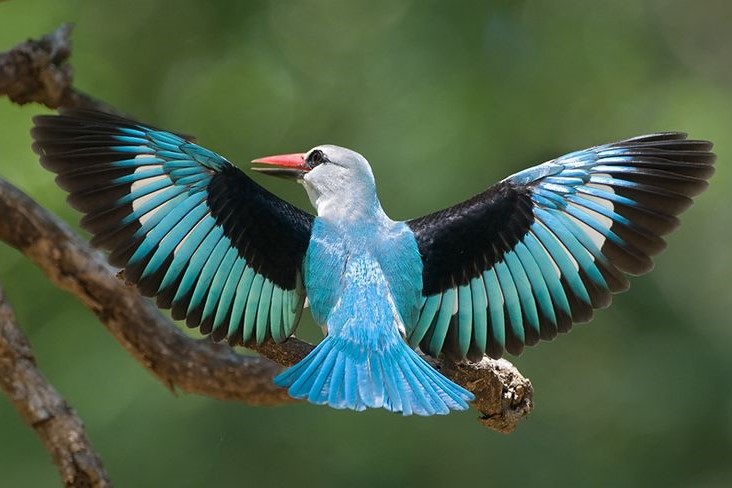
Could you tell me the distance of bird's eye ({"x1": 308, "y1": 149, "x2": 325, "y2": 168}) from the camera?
16.5 ft

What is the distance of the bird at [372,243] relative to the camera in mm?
4332

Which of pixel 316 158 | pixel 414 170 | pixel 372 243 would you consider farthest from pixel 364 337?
pixel 414 170

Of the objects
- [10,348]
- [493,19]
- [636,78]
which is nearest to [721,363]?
[636,78]

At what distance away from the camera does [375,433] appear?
8102 mm

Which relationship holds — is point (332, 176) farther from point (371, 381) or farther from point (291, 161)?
point (371, 381)

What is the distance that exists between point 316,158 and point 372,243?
2.05ft

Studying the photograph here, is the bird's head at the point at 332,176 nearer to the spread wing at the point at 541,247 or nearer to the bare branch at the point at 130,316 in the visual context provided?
the spread wing at the point at 541,247

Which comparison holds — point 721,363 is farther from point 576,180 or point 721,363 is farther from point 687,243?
point 576,180

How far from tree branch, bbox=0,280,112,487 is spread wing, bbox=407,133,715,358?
51.0 inches

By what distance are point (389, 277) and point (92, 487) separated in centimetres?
135

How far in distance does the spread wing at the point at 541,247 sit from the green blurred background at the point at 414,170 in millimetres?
2629

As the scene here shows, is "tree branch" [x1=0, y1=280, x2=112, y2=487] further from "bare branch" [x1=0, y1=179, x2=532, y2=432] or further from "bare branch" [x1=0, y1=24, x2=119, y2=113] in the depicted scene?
"bare branch" [x1=0, y1=24, x2=119, y2=113]

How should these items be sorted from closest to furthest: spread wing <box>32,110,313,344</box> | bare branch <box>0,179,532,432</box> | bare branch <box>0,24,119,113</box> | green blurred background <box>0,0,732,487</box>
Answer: spread wing <box>32,110,313,344</box>
bare branch <box>0,179,532,432</box>
bare branch <box>0,24,119,113</box>
green blurred background <box>0,0,732,487</box>

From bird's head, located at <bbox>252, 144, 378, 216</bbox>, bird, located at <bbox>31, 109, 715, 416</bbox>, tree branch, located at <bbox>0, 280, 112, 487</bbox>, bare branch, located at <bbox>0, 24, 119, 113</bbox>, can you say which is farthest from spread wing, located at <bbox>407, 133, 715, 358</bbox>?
bare branch, located at <bbox>0, 24, 119, 113</bbox>
